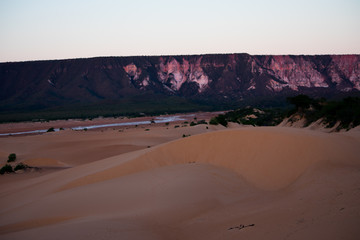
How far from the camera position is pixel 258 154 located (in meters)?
9.45

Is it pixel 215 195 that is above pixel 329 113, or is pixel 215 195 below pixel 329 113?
below

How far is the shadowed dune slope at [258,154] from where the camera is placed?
314 inches

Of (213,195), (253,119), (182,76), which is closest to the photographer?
(213,195)

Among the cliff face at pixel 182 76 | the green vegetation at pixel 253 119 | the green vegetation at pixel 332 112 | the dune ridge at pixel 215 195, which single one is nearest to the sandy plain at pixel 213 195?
the dune ridge at pixel 215 195

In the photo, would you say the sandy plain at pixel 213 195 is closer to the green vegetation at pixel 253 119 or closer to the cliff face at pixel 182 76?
the green vegetation at pixel 253 119

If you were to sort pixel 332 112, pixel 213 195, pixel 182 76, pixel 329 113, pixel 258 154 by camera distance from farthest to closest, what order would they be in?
1. pixel 182 76
2. pixel 329 113
3. pixel 332 112
4. pixel 258 154
5. pixel 213 195

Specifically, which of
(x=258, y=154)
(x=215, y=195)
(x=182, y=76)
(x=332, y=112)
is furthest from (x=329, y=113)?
(x=182, y=76)

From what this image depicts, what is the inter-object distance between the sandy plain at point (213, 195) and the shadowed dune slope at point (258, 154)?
0.03m

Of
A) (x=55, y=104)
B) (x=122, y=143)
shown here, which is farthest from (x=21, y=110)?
(x=122, y=143)

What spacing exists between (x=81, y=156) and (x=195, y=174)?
14.0 m

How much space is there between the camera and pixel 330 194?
567cm

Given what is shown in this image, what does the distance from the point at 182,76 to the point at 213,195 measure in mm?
111256

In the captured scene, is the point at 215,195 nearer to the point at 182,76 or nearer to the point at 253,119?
the point at 253,119

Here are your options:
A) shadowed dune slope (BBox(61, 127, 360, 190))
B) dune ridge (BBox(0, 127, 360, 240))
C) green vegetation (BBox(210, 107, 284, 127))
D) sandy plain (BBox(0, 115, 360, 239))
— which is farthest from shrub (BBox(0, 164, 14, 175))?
green vegetation (BBox(210, 107, 284, 127))
